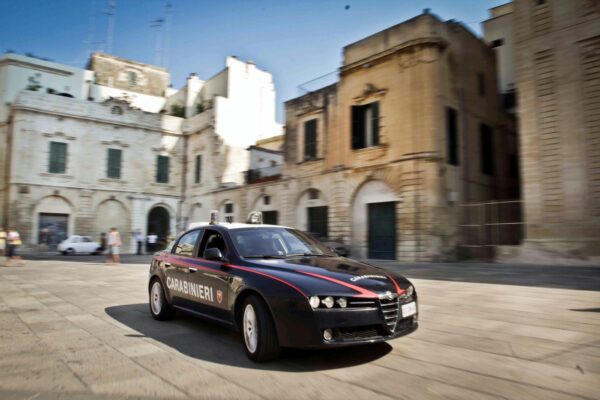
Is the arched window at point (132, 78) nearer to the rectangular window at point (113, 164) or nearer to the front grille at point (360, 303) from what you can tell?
the rectangular window at point (113, 164)

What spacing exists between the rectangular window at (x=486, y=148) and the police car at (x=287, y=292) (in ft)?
64.8

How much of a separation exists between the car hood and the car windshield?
12.3 inches

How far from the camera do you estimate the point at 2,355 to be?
4535mm

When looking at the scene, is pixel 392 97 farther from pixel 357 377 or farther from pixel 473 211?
pixel 357 377

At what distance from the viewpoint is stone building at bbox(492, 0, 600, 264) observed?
592 inches

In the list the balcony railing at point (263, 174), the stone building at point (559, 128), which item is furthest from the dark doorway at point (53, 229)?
the stone building at point (559, 128)

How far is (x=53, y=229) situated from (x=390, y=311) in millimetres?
32901

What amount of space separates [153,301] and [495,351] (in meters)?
4.82

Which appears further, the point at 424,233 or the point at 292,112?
the point at 292,112

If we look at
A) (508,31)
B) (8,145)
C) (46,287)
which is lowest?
(46,287)

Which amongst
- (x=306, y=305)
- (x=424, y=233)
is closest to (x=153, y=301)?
(x=306, y=305)

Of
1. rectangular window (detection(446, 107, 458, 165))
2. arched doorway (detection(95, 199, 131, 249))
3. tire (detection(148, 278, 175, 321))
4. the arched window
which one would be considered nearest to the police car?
tire (detection(148, 278, 175, 321))

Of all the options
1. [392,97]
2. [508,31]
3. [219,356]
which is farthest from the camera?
[508,31]

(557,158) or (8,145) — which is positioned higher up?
(8,145)
